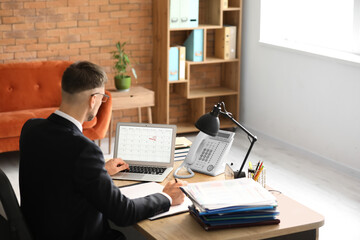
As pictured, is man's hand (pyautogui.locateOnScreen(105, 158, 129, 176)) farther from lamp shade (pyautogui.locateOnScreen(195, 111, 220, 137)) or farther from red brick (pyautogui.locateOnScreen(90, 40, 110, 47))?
red brick (pyautogui.locateOnScreen(90, 40, 110, 47))

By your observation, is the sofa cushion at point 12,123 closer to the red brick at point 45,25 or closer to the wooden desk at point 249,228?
the red brick at point 45,25

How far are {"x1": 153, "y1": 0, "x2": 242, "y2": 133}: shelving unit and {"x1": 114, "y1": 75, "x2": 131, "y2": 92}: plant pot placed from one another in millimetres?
450

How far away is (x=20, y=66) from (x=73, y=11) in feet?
2.56

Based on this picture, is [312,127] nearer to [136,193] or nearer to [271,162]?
[271,162]

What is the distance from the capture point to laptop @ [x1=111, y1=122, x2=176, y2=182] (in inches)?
117

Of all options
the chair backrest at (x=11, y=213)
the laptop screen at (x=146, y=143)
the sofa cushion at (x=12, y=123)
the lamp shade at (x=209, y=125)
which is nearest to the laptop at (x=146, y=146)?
the laptop screen at (x=146, y=143)

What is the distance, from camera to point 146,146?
9.86 ft

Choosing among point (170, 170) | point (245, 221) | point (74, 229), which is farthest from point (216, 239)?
point (170, 170)

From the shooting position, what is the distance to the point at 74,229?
2.24m

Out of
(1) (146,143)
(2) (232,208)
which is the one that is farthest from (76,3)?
(2) (232,208)

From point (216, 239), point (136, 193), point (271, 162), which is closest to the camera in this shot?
point (216, 239)

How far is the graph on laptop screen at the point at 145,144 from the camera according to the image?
2994 mm

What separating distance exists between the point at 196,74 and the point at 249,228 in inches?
167

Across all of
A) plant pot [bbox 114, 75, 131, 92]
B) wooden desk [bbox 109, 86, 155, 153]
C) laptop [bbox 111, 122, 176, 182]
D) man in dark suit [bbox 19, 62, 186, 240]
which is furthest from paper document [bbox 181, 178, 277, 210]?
plant pot [bbox 114, 75, 131, 92]
